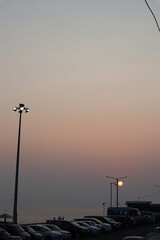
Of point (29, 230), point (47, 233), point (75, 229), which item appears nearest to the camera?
point (29, 230)

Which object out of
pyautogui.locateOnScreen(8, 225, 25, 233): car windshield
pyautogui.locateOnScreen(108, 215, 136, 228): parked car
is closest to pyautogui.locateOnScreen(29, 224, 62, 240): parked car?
pyautogui.locateOnScreen(8, 225, 25, 233): car windshield

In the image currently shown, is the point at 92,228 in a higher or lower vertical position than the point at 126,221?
lower

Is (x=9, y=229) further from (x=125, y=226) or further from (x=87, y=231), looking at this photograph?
(x=125, y=226)

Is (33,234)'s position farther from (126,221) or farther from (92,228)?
(126,221)

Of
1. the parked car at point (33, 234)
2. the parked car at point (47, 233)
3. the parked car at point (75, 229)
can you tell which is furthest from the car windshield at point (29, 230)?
the parked car at point (75, 229)

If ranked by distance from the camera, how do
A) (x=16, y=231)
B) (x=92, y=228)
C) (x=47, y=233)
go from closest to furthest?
1. (x=16, y=231)
2. (x=47, y=233)
3. (x=92, y=228)

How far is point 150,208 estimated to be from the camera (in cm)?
9400

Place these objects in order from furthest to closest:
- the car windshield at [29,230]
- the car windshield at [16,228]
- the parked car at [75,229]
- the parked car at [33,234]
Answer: the parked car at [75,229] → the car windshield at [29,230] → the parked car at [33,234] → the car windshield at [16,228]

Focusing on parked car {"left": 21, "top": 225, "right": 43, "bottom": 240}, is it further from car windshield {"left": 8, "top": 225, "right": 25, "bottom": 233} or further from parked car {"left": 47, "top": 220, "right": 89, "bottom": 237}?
parked car {"left": 47, "top": 220, "right": 89, "bottom": 237}

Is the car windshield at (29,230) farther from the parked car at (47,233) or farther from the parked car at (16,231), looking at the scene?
the parked car at (16,231)

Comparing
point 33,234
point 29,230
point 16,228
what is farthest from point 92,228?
point 16,228

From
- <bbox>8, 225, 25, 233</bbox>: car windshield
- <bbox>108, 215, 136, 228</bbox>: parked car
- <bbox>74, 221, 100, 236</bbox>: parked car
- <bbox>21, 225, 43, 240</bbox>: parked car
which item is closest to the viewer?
<bbox>8, 225, 25, 233</bbox>: car windshield

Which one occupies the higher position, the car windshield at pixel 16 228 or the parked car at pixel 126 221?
the parked car at pixel 126 221

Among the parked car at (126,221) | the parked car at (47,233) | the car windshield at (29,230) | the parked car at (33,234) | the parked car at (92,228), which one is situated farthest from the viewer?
the parked car at (126,221)
